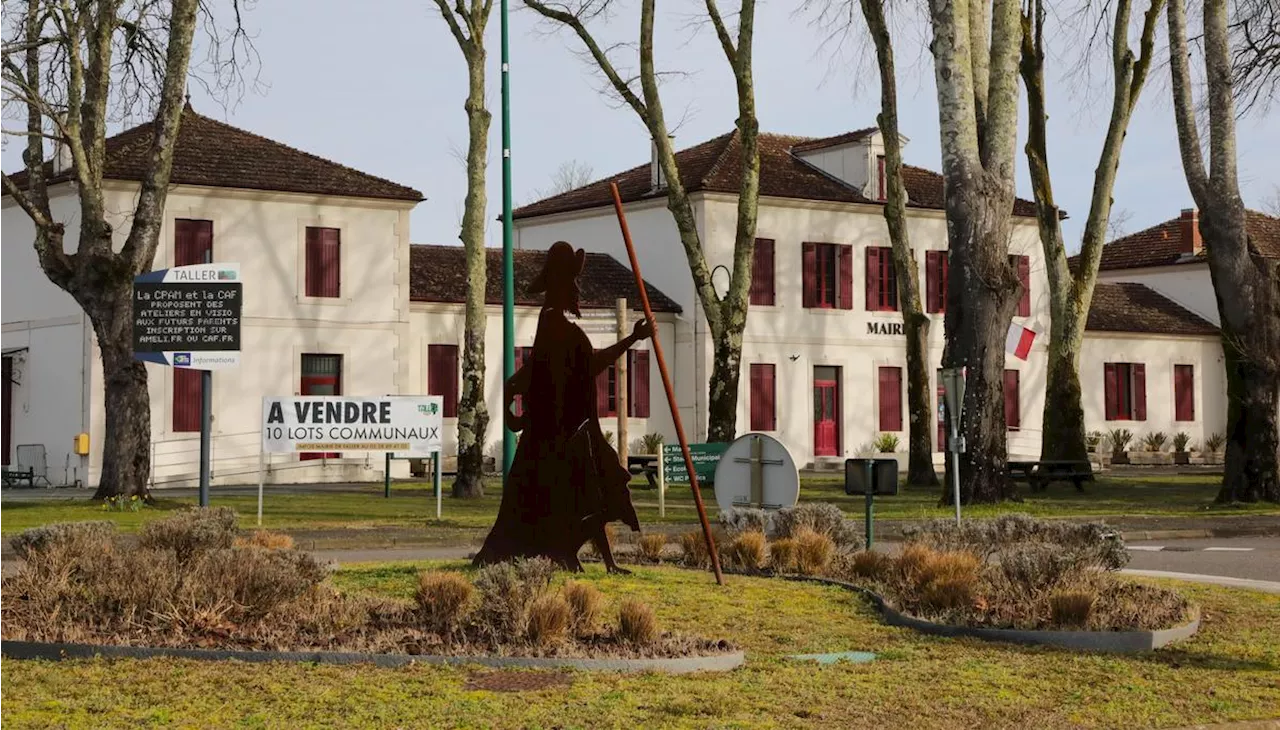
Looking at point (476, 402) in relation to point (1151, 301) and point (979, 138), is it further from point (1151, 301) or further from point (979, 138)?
point (1151, 301)

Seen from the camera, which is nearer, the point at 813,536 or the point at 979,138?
the point at 813,536

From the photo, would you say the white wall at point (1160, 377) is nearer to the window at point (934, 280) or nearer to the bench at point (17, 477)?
the window at point (934, 280)

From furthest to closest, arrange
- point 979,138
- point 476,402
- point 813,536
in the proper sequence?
1. point 476,402
2. point 979,138
3. point 813,536

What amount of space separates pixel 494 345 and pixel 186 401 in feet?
26.8

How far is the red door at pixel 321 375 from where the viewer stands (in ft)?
129

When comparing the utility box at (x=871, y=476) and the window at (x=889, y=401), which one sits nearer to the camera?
the utility box at (x=871, y=476)

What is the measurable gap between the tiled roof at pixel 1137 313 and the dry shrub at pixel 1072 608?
140 ft

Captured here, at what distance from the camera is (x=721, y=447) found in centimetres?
2450

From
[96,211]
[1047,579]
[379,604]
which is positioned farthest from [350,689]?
[96,211]

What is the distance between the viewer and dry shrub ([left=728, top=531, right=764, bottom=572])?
1553 centimetres

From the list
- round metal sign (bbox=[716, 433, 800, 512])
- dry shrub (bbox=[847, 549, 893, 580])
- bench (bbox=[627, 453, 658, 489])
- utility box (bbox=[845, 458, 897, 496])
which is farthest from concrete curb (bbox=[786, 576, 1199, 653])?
bench (bbox=[627, 453, 658, 489])

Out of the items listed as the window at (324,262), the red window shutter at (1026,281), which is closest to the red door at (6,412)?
the window at (324,262)

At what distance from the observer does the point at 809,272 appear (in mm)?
46562

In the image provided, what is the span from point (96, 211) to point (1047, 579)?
61.3 feet
